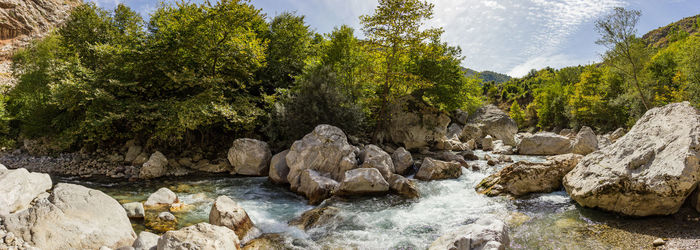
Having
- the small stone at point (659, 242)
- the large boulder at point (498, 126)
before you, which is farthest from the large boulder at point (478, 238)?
the large boulder at point (498, 126)

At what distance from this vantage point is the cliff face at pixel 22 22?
46.4m

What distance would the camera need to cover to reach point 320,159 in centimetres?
1230

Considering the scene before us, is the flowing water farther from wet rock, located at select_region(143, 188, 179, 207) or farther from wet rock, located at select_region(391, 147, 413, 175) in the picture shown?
wet rock, located at select_region(391, 147, 413, 175)

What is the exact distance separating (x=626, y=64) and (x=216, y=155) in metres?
38.9

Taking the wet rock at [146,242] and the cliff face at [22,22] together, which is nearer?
the wet rock at [146,242]

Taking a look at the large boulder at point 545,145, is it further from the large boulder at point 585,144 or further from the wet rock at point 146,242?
the wet rock at point 146,242

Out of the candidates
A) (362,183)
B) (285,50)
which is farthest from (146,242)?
(285,50)

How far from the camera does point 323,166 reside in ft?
40.3

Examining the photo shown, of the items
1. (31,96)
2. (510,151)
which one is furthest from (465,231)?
(31,96)

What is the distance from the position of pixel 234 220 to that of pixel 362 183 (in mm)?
4891

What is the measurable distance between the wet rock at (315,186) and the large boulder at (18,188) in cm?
742

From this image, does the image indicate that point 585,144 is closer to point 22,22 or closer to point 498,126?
point 498,126

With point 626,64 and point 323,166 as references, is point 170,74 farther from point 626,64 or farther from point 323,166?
point 626,64

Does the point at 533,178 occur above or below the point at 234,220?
above
